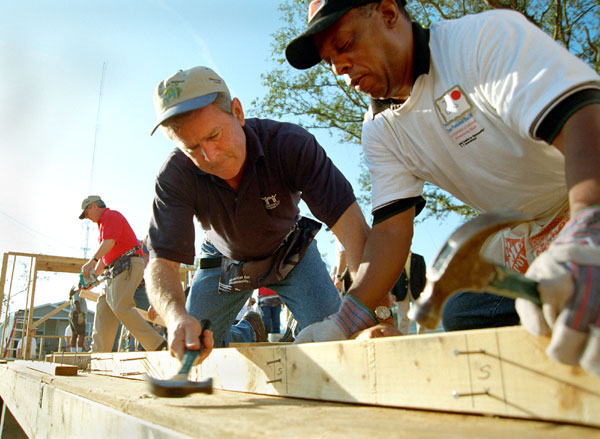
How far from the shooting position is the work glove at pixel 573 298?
0.80m

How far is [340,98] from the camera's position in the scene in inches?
527

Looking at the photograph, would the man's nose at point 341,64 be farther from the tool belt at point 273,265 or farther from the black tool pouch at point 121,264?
the black tool pouch at point 121,264

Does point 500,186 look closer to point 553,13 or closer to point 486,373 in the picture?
point 486,373

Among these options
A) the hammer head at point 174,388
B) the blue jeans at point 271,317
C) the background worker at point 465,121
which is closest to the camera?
the background worker at point 465,121

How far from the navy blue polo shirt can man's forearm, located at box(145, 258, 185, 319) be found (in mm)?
55

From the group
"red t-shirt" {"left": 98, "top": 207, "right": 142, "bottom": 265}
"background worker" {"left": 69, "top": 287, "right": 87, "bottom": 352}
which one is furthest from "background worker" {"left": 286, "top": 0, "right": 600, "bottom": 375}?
"background worker" {"left": 69, "top": 287, "right": 87, "bottom": 352}

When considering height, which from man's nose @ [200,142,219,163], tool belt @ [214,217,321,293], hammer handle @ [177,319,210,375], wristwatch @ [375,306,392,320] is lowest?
hammer handle @ [177,319,210,375]

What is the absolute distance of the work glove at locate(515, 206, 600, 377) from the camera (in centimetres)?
80

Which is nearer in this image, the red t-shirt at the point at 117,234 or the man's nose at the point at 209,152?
the man's nose at the point at 209,152

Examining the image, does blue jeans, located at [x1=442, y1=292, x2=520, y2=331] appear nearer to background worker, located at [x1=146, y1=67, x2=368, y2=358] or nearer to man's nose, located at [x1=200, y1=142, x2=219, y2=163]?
background worker, located at [x1=146, y1=67, x2=368, y2=358]

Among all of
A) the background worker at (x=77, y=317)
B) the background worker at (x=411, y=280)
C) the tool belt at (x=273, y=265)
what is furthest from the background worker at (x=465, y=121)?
the background worker at (x=77, y=317)

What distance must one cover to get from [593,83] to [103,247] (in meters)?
5.88

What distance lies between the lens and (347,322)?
6.25ft

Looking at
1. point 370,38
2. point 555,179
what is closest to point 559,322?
point 555,179
